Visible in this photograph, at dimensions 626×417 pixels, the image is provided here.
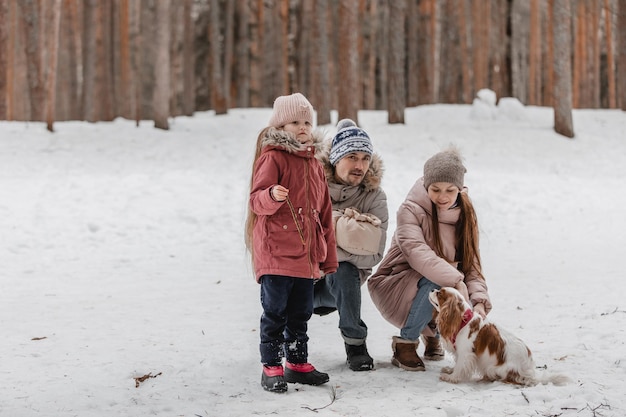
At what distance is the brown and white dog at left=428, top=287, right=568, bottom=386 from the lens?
353 cm

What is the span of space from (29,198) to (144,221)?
1.73 meters

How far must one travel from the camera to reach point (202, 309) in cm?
559

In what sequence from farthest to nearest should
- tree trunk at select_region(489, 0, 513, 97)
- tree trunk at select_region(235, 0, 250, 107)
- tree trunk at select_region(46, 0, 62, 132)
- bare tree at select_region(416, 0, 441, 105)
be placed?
tree trunk at select_region(489, 0, 513, 97)
bare tree at select_region(416, 0, 441, 105)
tree trunk at select_region(235, 0, 250, 107)
tree trunk at select_region(46, 0, 62, 132)

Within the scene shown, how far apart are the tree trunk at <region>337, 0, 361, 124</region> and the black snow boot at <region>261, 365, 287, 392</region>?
9.77m

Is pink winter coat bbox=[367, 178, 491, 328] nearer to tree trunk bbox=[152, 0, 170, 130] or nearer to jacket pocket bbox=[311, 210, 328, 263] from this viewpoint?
jacket pocket bbox=[311, 210, 328, 263]

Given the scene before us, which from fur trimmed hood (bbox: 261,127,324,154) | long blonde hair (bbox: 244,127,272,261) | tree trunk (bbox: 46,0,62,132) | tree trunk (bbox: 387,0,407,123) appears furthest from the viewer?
tree trunk (bbox: 387,0,407,123)

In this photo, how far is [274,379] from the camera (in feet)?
11.7

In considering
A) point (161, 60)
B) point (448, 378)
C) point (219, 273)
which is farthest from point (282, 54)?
point (448, 378)

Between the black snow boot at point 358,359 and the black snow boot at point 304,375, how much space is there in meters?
0.28

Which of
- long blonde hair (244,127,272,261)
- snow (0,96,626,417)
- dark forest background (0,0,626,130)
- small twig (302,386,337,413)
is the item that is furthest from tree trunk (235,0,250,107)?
small twig (302,386,337,413)

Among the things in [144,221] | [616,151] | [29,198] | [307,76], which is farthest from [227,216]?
[307,76]

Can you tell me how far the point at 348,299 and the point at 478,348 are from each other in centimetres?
81

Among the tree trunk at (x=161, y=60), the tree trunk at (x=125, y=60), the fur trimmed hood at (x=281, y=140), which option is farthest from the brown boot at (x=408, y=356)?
the tree trunk at (x=125, y=60)

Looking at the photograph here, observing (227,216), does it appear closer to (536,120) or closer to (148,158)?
(148,158)
